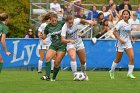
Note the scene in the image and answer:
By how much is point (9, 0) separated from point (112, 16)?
12.2m

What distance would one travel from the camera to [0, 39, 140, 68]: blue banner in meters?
26.4

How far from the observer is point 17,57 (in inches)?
1038

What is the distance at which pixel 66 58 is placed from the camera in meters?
26.5

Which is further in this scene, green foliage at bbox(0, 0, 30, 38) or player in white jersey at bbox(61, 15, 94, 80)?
green foliage at bbox(0, 0, 30, 38)

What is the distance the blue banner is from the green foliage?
9910 mm

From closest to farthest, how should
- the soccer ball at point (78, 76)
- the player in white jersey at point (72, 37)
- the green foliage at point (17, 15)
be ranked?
the player in white jersey at point (72, 37)
the soccer ball at point (78, 76)
the green foliage at point (17, 15)

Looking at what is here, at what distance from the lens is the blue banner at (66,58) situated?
86.6ft

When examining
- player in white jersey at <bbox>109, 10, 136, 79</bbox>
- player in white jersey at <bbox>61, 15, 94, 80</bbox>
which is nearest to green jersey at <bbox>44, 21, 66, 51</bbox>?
player in white jersey at <bbox>61, 15, 94, 80</bbox>

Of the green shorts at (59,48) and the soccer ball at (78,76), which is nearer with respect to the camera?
the green shorts at (59,48)

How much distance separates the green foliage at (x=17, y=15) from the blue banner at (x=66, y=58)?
9910 millimetres

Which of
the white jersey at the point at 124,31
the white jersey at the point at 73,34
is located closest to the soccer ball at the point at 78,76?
the white jersey at the point at 73,34

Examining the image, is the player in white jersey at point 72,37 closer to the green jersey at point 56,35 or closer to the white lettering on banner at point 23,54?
the green jersey at point 56,35

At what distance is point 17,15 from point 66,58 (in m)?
11.6

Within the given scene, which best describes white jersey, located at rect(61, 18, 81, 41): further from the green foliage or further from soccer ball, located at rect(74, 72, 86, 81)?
the green foliage
